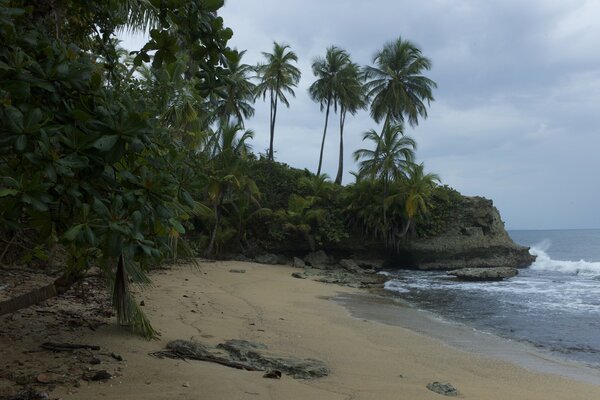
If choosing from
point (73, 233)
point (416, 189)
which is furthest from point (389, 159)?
point (73, 233)

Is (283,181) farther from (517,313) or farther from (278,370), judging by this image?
(278,370)

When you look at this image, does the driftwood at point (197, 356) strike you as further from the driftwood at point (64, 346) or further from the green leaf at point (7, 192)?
the green leaf at point (7, 192)

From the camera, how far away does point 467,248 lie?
83.7 feet

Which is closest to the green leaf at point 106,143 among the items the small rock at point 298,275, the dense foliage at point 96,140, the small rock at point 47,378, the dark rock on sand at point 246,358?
the dense foliage at point 96,140

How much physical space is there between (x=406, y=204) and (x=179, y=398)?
70.5 ft

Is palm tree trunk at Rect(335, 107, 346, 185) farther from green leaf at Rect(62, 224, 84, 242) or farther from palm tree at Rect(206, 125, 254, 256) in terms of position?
green leaf at Rect(62, 224, 84, 242)

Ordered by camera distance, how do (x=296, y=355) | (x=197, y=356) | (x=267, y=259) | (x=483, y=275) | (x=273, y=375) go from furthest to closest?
1. (x=267, y=259)
2. (x=483, y=275)
3. (x=296, y=355)
4. (x=197, y=356)
5. (x=273, y=375)

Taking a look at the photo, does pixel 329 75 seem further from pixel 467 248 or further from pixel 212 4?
pixel 212 4

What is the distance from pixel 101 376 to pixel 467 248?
24.1 m

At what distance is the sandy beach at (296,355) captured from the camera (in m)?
3.93

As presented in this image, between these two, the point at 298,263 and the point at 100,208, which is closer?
the point at 100,208

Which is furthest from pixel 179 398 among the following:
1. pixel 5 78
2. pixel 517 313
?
pixel 517 313


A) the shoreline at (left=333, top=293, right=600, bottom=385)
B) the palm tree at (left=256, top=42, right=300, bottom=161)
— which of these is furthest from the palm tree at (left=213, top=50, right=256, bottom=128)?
the shoreline at (left=333, top=293, right=600, bottom=385)

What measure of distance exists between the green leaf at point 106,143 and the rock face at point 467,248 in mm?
24391
